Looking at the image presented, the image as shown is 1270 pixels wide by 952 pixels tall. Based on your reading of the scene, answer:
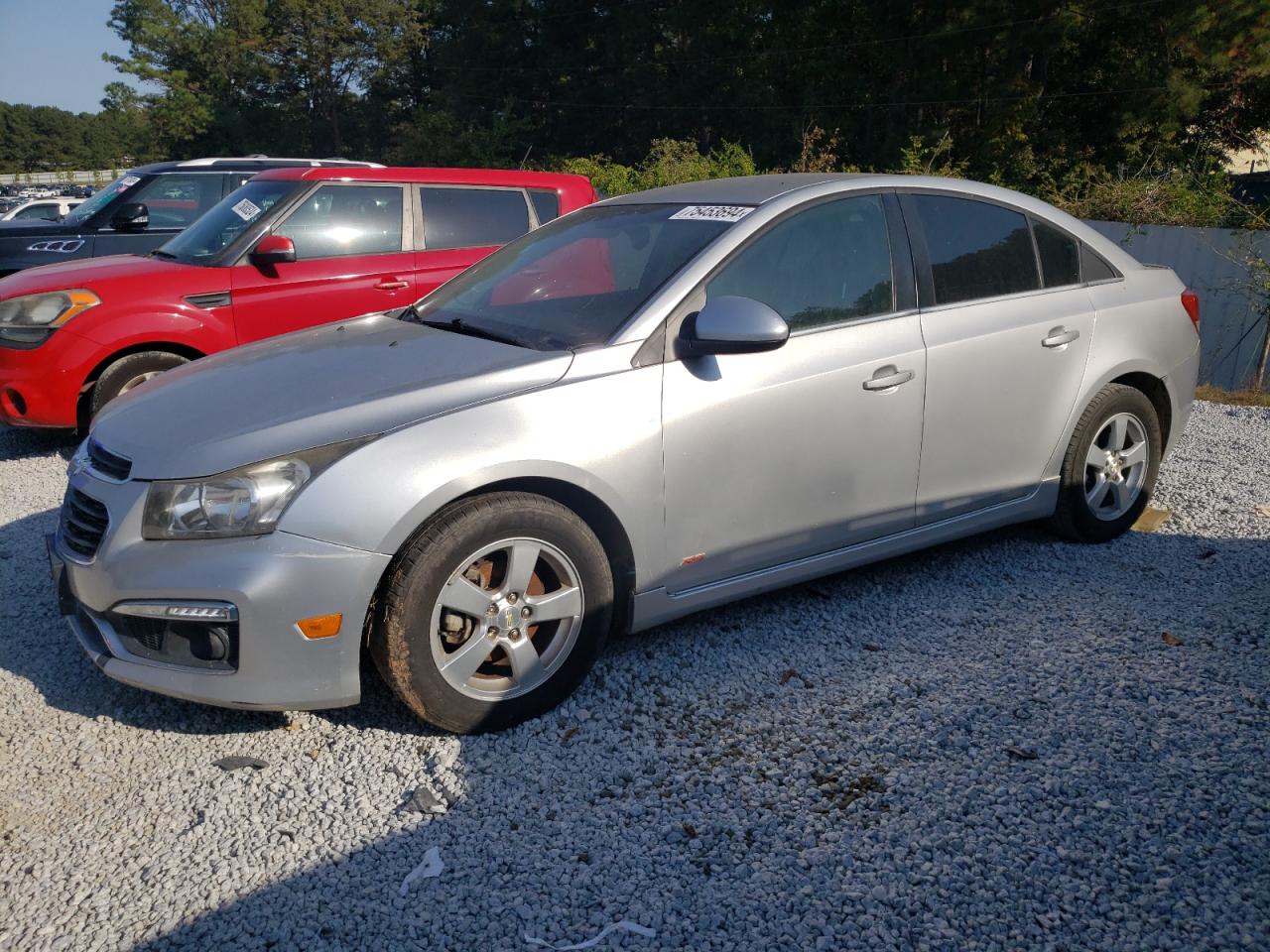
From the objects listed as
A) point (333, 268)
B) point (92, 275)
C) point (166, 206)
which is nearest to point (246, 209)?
point (333, 268)

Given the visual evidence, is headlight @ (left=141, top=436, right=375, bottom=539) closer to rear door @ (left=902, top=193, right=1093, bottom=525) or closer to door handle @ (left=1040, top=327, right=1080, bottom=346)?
rear door @ (left=902, top=193, right=1093, bottom=525)

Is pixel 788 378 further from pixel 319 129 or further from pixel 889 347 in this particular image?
pixel 319 129

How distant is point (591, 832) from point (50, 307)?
532 cm

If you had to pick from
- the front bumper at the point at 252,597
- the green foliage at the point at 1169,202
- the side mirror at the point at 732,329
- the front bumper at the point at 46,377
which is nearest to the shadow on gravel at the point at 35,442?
the front bumper at the point at 46,377

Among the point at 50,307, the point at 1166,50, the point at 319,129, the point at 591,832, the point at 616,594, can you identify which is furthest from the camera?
the point at 319,129

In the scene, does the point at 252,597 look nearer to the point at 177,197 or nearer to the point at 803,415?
the point at 803,415

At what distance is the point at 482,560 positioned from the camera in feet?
10.9

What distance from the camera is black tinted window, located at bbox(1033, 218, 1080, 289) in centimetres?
468

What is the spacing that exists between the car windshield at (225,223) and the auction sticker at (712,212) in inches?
155

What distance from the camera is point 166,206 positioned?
9508 mm

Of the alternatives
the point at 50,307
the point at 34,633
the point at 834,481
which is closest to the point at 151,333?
the point at 50,307

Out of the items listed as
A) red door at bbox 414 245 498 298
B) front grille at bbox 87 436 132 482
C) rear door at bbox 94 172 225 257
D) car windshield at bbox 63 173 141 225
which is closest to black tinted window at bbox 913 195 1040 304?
front grille at bbox 87 436 132 482

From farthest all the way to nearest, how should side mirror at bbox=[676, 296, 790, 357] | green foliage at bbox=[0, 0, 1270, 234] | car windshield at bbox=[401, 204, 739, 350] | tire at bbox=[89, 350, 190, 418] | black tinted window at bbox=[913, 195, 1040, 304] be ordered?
green foliage at bbox=[0, 0, 1270, 234] < tire at bbox=[89, 350, 190, 418] < black tinted window at bbox=[913, 195, 1040, 304] < car windshield at bbox=[401, 204, 739, 350] < side mirror at bbox=[676, 296, 790, 357]

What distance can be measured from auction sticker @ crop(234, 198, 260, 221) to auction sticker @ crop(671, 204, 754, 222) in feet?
13.1
